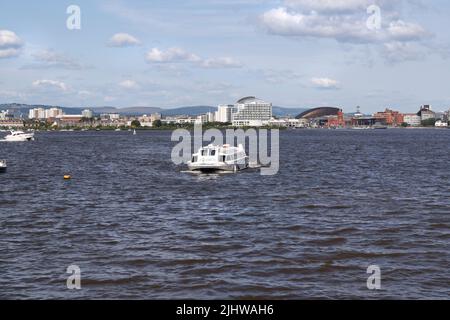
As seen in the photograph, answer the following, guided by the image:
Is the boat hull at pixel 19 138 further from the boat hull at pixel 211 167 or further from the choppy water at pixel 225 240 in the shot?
the choppy water at pixel 225 240

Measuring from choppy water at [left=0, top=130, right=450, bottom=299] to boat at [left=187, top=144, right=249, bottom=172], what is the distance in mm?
11726

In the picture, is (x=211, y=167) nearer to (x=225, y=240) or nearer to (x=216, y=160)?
(x=216, y=160)

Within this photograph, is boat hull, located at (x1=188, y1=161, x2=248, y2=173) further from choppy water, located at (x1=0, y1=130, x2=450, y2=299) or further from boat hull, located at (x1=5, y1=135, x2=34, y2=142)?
boat hull, located at (x1=5, y1=135, x2=34, y2=142)

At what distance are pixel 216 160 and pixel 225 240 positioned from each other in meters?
36.1

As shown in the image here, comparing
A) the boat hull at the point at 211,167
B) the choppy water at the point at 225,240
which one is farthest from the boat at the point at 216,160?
the choppy water at the point at 225,240

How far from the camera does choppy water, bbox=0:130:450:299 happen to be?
62.2 ft

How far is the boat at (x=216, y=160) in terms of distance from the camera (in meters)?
60.5

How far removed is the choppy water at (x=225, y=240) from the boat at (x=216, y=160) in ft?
38.5

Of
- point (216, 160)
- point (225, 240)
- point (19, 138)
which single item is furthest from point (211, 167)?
point (19, 138)

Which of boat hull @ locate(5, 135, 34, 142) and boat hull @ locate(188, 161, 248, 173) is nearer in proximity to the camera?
boat hull @ locate(188, 161, 248, 173)

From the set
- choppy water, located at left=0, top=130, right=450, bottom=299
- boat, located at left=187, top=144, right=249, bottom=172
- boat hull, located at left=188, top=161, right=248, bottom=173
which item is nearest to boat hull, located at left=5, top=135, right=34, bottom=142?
boat, located at left=187, top=144, right=249, bottom=172

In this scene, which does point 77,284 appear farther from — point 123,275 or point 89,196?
point 89,196

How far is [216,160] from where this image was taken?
61.5m
